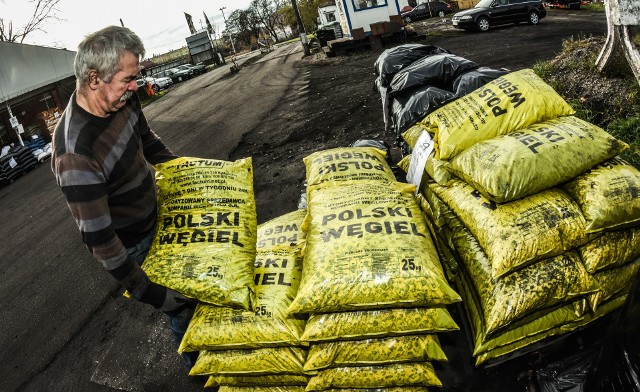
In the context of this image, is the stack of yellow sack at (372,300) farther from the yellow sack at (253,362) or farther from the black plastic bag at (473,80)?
the black plastic bag at (473,80)

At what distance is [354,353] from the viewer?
1999mm

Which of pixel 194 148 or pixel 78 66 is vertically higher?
pixel 78 66

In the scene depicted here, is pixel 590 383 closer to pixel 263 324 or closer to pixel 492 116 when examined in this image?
pixel 263 324

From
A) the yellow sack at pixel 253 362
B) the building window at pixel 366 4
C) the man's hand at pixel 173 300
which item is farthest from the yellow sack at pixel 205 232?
the building window at pixel 366 4

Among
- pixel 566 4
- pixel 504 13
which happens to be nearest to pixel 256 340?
pixel 504 13

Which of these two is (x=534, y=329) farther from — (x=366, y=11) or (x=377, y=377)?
(x=366, y=11)

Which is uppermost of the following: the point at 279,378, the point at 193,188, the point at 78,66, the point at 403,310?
the point at 78,66

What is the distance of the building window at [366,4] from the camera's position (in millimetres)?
15953

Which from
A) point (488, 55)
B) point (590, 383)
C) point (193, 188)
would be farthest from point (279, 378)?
point (488, 55)

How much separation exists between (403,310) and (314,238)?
608mm

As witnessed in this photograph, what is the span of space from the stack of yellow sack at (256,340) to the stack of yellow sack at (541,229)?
3.36 ft

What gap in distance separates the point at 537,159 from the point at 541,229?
381 mm

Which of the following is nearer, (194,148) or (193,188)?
(193,188)

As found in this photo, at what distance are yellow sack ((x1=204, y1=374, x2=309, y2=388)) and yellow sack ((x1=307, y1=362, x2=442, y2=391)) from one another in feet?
0.34
